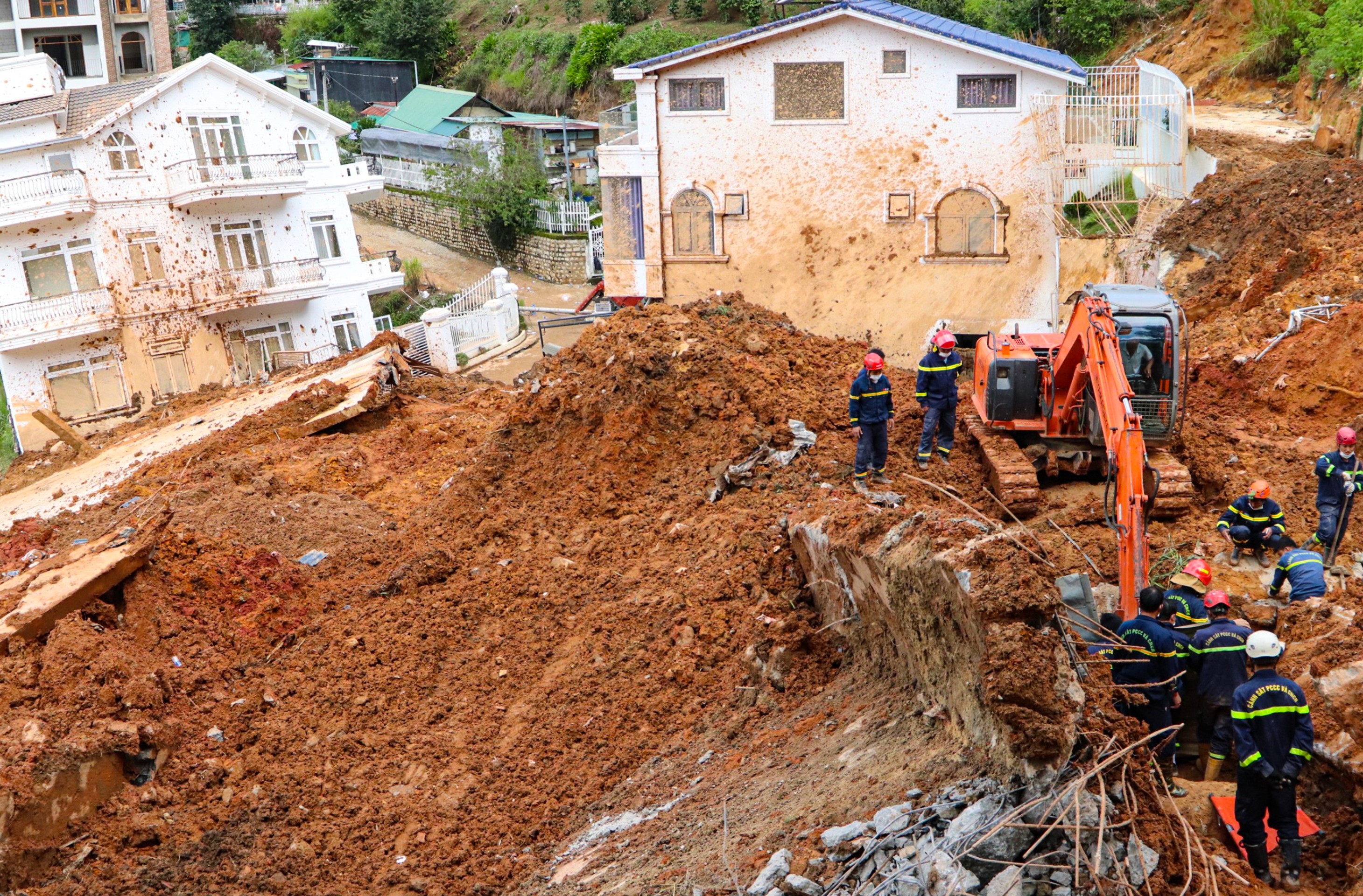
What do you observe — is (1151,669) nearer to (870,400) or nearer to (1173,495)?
(870,400)

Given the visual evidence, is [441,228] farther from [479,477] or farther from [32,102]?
[479,477]

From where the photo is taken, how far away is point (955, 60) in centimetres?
2338

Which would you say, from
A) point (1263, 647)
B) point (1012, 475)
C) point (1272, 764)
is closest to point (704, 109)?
point (1012, 475)

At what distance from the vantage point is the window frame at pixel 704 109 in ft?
77.8

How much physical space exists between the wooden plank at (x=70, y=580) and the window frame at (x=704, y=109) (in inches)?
596

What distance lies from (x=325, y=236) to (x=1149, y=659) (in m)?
27.9

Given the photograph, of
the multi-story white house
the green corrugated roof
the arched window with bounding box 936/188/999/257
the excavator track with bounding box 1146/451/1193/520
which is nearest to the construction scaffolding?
the arched window with bounding box 936/188/999/257

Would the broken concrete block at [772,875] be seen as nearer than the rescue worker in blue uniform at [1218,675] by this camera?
Yes

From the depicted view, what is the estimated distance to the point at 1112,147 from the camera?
22891mm

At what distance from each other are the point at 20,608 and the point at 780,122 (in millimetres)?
17793

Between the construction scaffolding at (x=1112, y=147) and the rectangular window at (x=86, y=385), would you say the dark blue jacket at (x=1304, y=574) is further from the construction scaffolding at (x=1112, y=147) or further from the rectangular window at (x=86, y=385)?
the rectangular window at (x=86, y=385)

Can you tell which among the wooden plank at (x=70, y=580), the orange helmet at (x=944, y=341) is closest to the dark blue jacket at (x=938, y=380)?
the orange helmet at (x=944, y=341)

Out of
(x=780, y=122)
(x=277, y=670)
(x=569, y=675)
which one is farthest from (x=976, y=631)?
(x=780, y=122)

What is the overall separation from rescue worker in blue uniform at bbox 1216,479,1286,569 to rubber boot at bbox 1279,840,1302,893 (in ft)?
16.1
